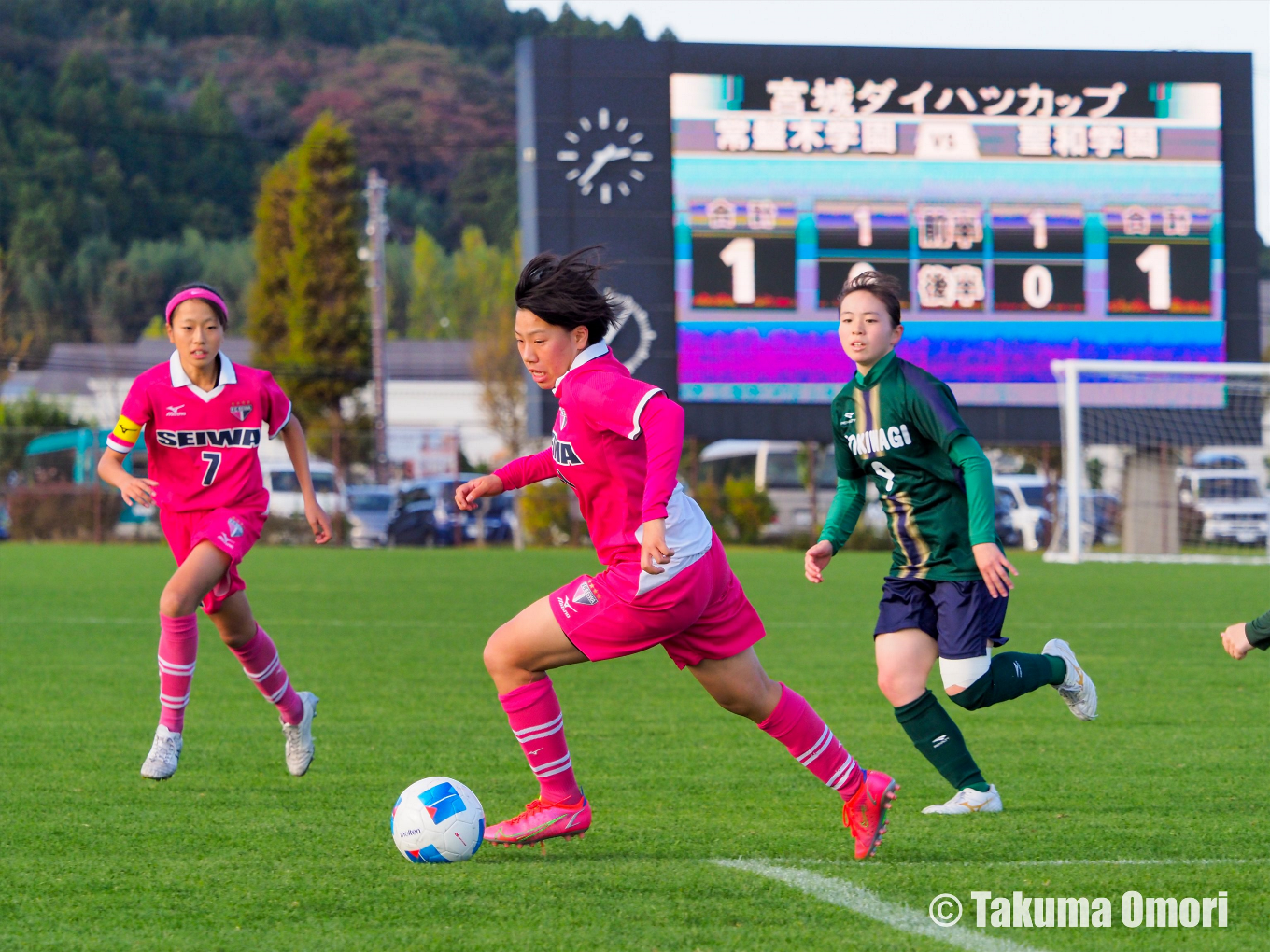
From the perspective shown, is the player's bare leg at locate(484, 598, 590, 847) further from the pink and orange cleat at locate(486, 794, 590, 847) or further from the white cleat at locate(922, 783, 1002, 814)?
the white cleat at locate(922, 783, 1002, 814)

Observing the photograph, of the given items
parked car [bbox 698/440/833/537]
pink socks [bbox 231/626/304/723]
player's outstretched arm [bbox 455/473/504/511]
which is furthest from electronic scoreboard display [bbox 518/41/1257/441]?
player's outstretched arm [bbox 455/473/504/511]

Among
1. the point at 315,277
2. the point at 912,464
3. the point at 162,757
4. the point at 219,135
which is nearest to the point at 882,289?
the point at 912,464

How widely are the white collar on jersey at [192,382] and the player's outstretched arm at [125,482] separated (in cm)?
35

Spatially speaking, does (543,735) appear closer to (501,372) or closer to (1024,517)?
(1024,517)

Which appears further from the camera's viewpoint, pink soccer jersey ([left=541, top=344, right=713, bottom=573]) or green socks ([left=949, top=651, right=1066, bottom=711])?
green socks ([left=949, top=651, right=1066, bottom=711])

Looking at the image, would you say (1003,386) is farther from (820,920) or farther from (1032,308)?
(820,920)

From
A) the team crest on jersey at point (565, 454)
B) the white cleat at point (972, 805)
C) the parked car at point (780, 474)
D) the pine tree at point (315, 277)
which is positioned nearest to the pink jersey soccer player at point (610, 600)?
the team crest on jersey at point (565, 454)

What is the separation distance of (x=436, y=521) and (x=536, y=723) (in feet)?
77.0

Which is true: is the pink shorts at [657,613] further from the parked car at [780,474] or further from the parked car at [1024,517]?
the parked car at [1024,517]

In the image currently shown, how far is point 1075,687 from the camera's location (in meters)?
4.93

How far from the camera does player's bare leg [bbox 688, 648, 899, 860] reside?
13.0 ft

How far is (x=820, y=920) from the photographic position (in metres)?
3.25

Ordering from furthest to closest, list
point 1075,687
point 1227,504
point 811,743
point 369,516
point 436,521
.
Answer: point 436,521 → point 369,516 → point 1227,504 → point 1075,687 → point 811,743

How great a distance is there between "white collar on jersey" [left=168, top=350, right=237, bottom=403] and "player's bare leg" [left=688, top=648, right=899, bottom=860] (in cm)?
237
